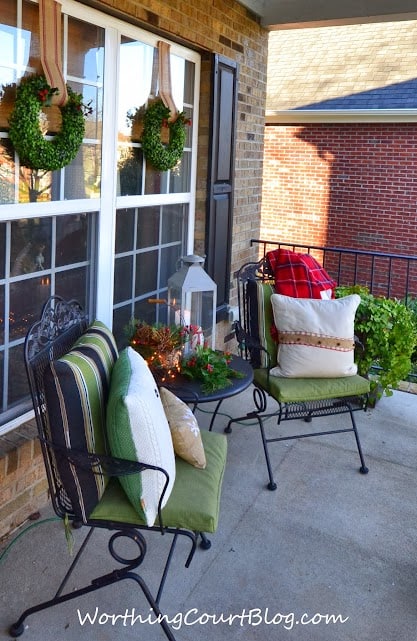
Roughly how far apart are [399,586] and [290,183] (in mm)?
8324

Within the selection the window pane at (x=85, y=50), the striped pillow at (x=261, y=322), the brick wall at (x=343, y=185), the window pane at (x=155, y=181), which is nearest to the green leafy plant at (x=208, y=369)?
the striped pillow at (x=261, y=322)

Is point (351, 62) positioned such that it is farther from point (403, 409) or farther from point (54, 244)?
point (54, 244)

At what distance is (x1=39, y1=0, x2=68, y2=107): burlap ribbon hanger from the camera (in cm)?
258

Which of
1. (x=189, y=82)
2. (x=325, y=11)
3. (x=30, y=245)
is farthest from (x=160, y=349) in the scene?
(x=325, y=11)

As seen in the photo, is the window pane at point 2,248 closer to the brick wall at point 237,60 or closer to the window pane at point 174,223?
the brick wall at point 237,60

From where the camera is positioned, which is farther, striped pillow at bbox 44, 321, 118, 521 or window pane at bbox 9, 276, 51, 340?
window pane at bbox 9, 276, 51, 340

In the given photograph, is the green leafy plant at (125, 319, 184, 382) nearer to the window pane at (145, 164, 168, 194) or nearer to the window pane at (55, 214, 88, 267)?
the window pane at (55, 214, 88, 267)

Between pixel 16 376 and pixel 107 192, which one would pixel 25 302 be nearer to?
pixel 16 376

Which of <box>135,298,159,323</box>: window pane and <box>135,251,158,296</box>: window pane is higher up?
<box>135,251,158,296</box>: window pane

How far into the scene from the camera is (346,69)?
9852mm

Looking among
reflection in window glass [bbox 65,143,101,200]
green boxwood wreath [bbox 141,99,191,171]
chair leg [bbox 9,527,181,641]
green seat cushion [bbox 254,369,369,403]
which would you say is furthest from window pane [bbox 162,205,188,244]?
chair leg [bbox 9,527,181,641]

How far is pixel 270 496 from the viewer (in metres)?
3.09

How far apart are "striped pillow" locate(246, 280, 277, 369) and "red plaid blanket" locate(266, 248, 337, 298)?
6.4 inches

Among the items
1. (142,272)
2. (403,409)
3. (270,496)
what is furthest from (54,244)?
(403,409)
